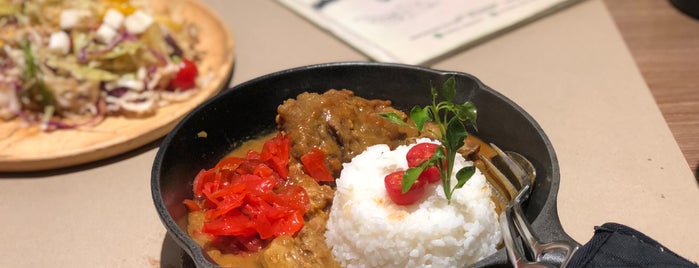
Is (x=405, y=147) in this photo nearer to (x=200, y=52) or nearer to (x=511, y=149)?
(x=511, y=149)

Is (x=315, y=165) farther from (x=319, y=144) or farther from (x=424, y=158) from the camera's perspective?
(x=424, y=158)

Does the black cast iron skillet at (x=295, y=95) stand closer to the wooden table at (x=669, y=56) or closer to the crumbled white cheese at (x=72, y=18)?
the wooden table at (x=669, y=56)

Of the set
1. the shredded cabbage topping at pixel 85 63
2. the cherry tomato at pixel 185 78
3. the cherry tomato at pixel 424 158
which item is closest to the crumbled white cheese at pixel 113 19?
the shredded cabbage topping at pixel 85 63

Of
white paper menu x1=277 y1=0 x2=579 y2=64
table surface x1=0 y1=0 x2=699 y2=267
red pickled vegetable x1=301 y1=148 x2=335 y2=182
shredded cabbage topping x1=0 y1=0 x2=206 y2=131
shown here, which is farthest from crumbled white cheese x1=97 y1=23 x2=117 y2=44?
red pickled vegetable x1=301 y1=148 x2=335 y2=182

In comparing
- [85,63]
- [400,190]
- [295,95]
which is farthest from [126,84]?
[400,190]

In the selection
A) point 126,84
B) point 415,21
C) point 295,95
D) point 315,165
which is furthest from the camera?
point 415,21

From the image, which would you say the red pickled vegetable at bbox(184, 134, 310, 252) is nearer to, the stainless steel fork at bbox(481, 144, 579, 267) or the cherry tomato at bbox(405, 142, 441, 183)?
the cherry tomato at bbox(405, 142, 441, 183)

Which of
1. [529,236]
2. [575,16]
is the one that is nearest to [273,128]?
[529,236]
